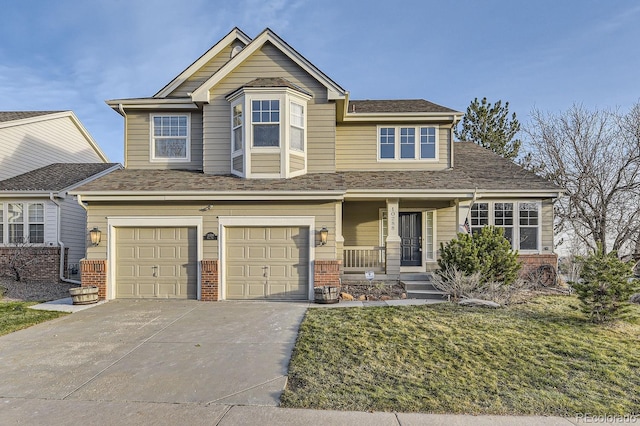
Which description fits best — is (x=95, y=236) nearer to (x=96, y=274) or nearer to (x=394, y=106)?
(x=96, y=274)

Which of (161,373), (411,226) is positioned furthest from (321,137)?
(161,373)

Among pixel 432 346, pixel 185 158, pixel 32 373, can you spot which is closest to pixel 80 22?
pixel 185 158

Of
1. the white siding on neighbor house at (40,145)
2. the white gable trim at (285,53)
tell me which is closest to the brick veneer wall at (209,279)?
the white gable trim at (285,53)

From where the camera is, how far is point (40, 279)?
45.4 ft

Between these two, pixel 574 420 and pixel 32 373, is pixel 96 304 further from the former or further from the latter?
pixel 574 420

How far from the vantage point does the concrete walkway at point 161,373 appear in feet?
13.4

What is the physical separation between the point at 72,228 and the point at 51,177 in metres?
2.51

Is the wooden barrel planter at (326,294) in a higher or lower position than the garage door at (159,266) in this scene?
lower

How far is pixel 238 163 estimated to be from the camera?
11.1 m

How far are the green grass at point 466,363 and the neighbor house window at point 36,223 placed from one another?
1241 cm

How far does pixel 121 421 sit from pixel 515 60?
17.5 meters

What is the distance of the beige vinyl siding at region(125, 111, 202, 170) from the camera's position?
477 inches

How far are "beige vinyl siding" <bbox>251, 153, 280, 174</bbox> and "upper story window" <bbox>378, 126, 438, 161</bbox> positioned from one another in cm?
419

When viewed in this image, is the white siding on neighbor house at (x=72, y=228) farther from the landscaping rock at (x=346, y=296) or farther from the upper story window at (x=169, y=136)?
the landscaping rock at (x=346, y=296)
